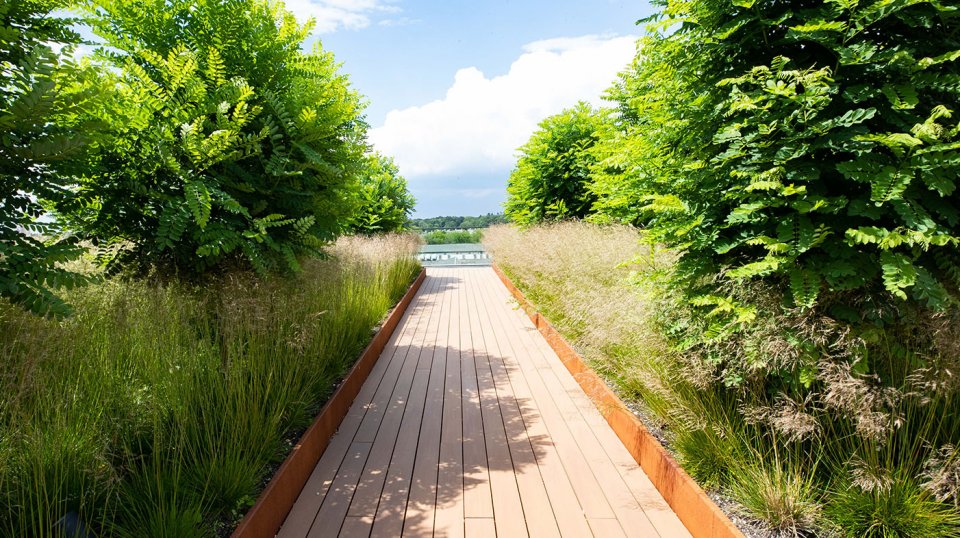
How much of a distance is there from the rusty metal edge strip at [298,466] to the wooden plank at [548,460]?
1.47 meters

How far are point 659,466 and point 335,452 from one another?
2.13m

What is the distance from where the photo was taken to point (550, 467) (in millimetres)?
3164

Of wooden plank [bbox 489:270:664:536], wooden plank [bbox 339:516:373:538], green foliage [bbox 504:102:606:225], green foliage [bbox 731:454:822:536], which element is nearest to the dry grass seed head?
green foliage [bbox 731:454:822:536]

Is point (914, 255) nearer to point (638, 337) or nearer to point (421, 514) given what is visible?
point (638, 337)

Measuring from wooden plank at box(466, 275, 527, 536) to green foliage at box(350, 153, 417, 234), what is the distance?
8.41m

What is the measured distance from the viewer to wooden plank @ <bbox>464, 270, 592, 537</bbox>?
102 inches

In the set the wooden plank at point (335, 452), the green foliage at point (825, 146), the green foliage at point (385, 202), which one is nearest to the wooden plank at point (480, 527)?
the wooden plank at point (335, 452)

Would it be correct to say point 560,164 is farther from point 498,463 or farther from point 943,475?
point 943,475

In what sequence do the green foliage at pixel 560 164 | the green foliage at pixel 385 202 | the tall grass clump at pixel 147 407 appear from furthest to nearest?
the green foliage at pixel 385 202 < the green foliage at pixel 560 164 < the tall grass clump at pixel 147 407

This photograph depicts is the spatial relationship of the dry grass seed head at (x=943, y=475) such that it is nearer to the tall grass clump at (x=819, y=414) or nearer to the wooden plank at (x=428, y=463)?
the tall grass clump at (x=819, y=414)

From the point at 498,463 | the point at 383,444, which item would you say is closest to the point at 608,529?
the point at 498,463

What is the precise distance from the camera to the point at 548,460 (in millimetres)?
3258

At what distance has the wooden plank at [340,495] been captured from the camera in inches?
101

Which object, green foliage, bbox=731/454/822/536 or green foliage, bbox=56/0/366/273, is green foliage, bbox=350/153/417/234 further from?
green foliage, bbox=731/454/822/536
